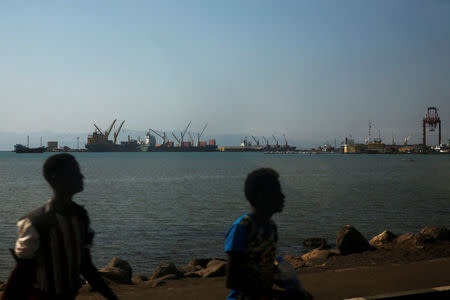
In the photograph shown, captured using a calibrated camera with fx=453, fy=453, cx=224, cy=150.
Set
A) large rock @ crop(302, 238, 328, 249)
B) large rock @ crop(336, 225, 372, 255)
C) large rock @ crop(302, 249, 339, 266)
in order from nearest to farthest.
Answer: large rock @ crop(302, 249, 339, 266), large rock @ crop(336, 225, 372, 255), large rock @ crop(302, 238, 328, 249)

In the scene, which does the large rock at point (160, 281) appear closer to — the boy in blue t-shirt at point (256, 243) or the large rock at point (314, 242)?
the boy in blue t-shirt at point (256, 243)

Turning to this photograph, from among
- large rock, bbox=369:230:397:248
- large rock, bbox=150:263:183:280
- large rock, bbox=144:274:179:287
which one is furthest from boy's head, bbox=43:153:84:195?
large rock, bbox=369:230:397:248

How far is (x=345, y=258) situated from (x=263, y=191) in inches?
306

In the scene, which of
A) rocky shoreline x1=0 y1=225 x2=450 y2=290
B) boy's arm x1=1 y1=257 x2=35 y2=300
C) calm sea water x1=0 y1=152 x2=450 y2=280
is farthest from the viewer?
calm sea water x1=0 y1=152 x2=450 y2=280

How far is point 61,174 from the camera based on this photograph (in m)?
2.29

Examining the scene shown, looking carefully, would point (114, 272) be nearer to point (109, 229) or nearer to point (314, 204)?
point (109, 229)

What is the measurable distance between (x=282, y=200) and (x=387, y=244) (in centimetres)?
946

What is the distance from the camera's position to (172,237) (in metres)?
15.7

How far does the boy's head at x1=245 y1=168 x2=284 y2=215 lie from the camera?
2.38 metres

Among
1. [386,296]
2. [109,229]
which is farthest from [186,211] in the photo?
[386,296]

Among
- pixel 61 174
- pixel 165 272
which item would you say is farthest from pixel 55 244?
pixel 165 272

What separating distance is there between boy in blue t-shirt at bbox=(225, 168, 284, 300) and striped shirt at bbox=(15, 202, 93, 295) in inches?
30.2

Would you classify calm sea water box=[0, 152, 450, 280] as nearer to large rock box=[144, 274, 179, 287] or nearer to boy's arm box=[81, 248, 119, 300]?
large rock box=[144, 274, 179, 287]

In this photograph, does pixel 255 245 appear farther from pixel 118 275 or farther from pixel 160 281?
pixel 118 275
